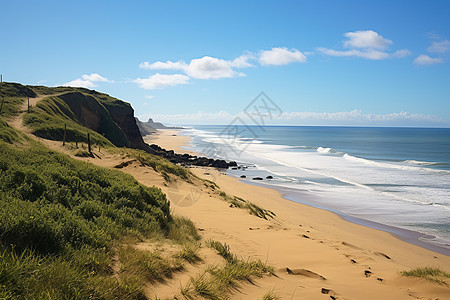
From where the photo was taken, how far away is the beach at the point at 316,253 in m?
5.17

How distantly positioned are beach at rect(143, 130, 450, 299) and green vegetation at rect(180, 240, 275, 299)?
18 centimetres

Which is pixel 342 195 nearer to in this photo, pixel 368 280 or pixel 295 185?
pixel 295 185

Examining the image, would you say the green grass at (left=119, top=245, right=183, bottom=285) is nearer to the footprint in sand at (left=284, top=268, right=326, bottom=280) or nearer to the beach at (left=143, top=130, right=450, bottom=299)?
the beach at (left=143, top=130, right=450, bottom=299)

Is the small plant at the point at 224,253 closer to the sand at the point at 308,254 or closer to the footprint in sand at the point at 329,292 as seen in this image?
the sand at the point at 308,254

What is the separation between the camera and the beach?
17.0 ft

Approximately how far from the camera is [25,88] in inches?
1567

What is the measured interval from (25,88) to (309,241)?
150 feet

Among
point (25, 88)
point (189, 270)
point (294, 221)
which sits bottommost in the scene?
point (294, 221)

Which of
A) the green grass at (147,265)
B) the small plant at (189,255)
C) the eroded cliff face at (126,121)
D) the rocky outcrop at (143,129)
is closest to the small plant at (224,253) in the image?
the small plant at (189,255)

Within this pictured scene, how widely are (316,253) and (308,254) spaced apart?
1.08ft

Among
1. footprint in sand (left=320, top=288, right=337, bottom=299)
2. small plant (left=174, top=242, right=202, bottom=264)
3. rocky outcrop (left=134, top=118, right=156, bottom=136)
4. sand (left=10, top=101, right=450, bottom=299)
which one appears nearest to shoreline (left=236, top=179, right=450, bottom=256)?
sand (left=10, top=101, right=450, bottom=299)

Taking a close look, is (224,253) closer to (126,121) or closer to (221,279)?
(221,279)

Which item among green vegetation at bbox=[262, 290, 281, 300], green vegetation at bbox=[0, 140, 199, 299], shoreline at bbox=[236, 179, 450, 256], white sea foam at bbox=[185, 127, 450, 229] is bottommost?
shoreline at bbox=[236, 179, 450, 256]

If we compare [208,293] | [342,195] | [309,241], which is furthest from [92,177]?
[342,195]
